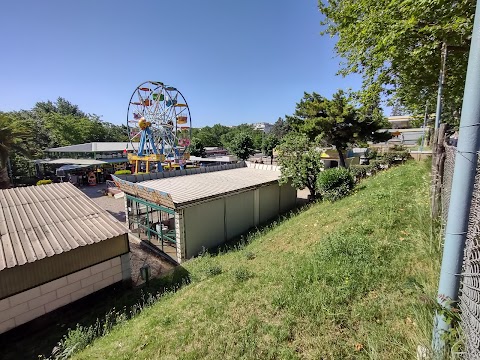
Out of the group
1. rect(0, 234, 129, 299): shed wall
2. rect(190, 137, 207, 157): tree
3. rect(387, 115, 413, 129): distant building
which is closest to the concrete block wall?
rect(0, 234, 129, 299): shed wall

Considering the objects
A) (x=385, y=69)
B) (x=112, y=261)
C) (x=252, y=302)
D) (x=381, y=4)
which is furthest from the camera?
(x=385, y=69)

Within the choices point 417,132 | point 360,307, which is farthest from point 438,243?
point 417,132

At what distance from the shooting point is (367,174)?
1752cm

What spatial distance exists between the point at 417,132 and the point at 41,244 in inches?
1964

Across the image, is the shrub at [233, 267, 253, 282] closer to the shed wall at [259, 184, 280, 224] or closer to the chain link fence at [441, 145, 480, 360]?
the chain link fence at [441, 145, 480, 360]

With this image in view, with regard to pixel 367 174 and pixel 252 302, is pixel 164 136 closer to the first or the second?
pixel 367 174

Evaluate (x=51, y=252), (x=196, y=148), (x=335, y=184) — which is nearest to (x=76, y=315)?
(x=51, y=252)

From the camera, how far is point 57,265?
593cm

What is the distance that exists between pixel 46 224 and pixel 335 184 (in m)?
10.3

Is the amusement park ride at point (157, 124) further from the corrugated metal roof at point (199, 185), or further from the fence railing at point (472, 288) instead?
the fence railing at point (472, 288)

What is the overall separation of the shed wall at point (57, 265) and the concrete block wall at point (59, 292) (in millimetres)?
152

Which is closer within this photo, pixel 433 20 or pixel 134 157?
pixel 433 20

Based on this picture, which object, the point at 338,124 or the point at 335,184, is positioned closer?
the point at 335,184

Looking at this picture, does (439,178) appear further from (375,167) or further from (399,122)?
(399,122)
